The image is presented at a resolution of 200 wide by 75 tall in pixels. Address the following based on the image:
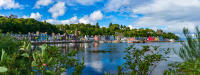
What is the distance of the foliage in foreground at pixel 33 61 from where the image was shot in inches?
80.8

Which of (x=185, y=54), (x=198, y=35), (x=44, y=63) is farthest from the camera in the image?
(x=185, y=54)

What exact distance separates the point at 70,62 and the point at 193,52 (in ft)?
9.97

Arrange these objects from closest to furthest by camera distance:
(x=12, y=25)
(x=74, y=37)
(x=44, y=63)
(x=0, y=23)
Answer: (x=44, y=63) < (x=0, y=23) < (x=12, y=25) < (x=74, y=37)

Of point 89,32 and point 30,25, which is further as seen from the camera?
point 89,32

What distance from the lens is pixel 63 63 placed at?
440 centimetres

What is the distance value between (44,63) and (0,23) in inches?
4680

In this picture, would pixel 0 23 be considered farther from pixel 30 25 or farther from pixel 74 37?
pixel 74 37

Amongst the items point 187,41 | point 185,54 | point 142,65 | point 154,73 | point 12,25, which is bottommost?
point 154,73

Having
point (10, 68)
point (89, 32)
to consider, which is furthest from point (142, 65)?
point (89, 32)

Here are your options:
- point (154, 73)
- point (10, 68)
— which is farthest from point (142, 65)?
point (154, 73)

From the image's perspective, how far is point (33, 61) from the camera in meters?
2.06

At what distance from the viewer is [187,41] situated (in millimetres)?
3398

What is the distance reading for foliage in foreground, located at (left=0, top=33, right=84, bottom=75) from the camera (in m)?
2.05

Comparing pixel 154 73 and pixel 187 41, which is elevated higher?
pixel 187 41
